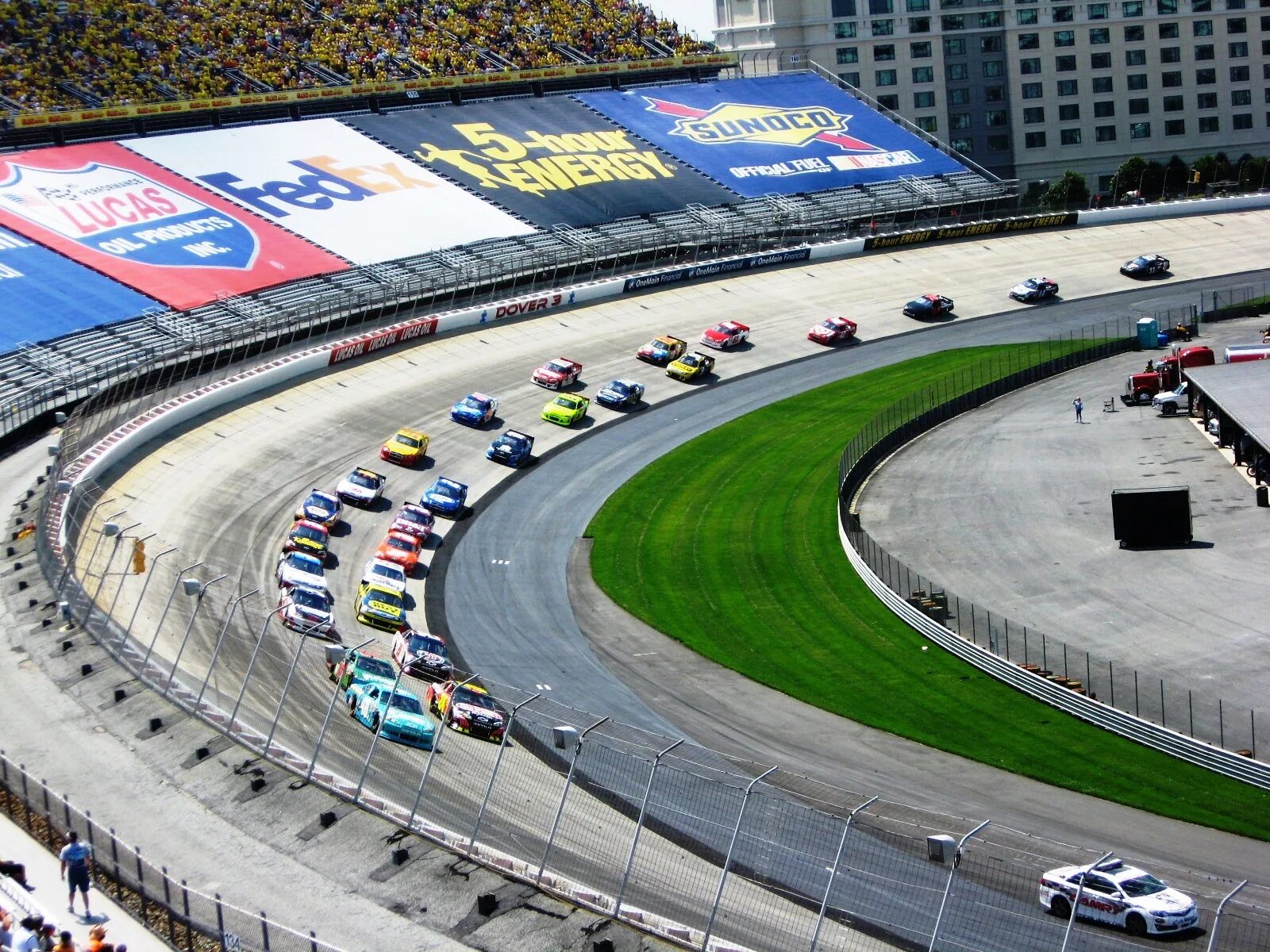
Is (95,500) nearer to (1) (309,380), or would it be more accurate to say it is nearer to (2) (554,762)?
(1) (309,380)

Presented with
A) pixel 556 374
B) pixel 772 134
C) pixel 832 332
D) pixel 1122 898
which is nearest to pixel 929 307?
pixel 832 332

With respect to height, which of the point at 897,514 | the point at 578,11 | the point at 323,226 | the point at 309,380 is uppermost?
the point at 578,11

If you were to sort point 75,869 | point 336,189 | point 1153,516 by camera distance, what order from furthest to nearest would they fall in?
point 336,189 → point 1153,516 → point 75,869

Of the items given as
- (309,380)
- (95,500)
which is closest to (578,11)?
(309,380)

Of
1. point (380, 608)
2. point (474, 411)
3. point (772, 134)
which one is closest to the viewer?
point (380, 608)

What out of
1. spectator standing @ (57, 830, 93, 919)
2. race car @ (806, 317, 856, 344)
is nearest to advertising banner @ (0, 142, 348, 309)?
race car @ (806, 317, 856, 344)

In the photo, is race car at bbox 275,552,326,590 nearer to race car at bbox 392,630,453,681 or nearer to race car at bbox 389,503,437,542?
race car at bbox 389,503,437,542

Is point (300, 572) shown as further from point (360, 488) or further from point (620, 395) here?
point (620, 395)
